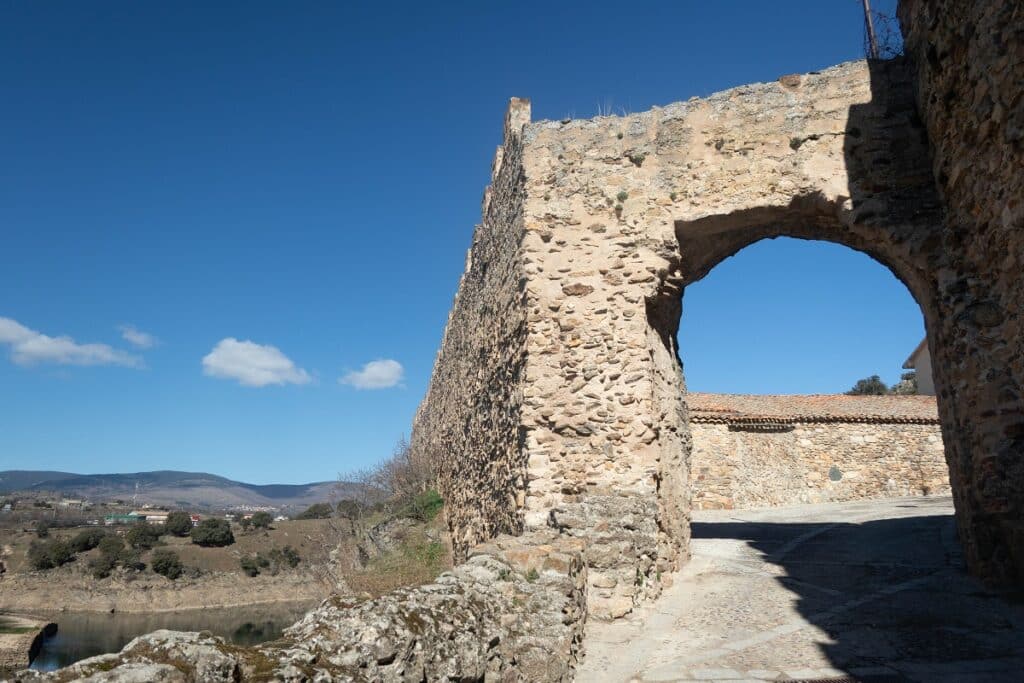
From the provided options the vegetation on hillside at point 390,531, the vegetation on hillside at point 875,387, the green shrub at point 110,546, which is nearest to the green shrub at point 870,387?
the vegetation on hillside at point 875,387

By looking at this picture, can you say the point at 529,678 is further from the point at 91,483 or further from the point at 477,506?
the point at 91,483

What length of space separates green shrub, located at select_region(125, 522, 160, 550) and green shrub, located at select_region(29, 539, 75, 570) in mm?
3729

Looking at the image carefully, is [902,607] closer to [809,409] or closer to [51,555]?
[809,409]

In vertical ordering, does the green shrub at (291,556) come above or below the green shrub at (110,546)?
below

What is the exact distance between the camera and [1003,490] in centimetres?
606

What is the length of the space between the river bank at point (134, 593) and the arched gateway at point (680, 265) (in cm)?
3800

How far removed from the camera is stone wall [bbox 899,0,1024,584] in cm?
554

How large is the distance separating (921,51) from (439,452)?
11.9 m

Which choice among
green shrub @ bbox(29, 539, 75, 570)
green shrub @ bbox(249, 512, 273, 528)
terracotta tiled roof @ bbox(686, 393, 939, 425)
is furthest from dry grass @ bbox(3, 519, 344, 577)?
terracotta tiled roof @ bbox(686, 393, 939, 425)

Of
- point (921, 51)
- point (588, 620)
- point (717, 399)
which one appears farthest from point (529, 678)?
point (717, 399)

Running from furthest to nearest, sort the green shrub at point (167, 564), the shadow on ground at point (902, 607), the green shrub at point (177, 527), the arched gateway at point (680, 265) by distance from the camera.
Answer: the green shrub at point (177, 527), the green shrub at point (167, 564), the arched gateway at point (680, 265), the shadow on ground at point (902, 607)

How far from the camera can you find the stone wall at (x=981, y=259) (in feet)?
18.2

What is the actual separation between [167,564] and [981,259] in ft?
166

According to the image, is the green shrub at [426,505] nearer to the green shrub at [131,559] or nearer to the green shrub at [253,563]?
the green shrub at [253,563]
